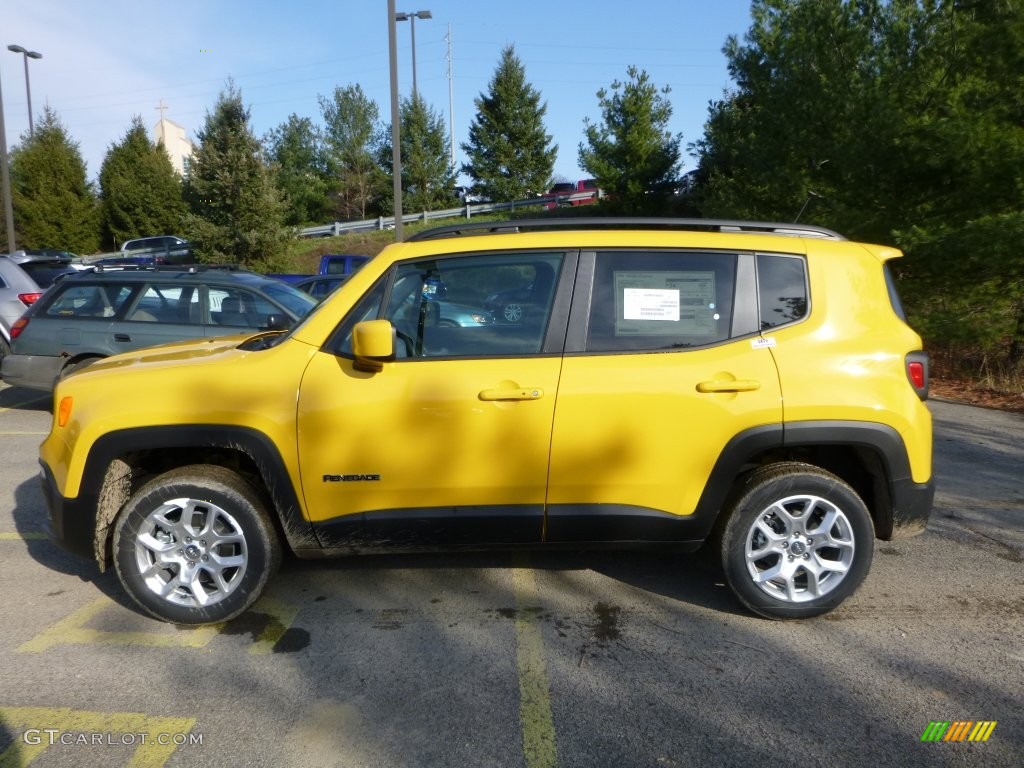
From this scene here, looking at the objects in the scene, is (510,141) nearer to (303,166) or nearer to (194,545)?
(303,166)

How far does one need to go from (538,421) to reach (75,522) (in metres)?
2.23

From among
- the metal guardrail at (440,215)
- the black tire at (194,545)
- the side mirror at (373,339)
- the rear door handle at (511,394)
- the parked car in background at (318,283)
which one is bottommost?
the black tire at (194,545)

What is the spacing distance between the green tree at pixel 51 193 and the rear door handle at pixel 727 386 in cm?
3951

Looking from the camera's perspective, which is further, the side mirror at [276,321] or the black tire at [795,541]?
the side mirror at [276,321]

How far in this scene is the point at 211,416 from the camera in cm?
345

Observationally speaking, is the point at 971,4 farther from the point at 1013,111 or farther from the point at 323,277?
the point at 323,277

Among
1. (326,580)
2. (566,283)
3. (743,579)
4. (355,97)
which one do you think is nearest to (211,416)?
(326,580)

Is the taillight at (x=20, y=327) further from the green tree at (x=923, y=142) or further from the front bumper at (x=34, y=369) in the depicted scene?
the green tree at (x=923, y=142)

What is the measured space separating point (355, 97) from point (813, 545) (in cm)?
4662

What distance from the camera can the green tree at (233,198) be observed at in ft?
75.5

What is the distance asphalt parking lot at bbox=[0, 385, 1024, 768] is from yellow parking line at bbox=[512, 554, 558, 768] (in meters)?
0.01

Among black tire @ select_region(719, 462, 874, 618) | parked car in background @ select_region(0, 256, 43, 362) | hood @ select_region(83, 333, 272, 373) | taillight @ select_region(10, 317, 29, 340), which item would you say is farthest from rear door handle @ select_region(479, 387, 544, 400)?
parked car in background @ select_region(0, 256, 43, 362)

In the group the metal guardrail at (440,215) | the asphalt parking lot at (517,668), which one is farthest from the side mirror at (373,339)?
the metal guardrail at (440,215)

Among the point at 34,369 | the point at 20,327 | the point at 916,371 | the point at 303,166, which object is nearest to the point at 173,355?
the point at 916,371
